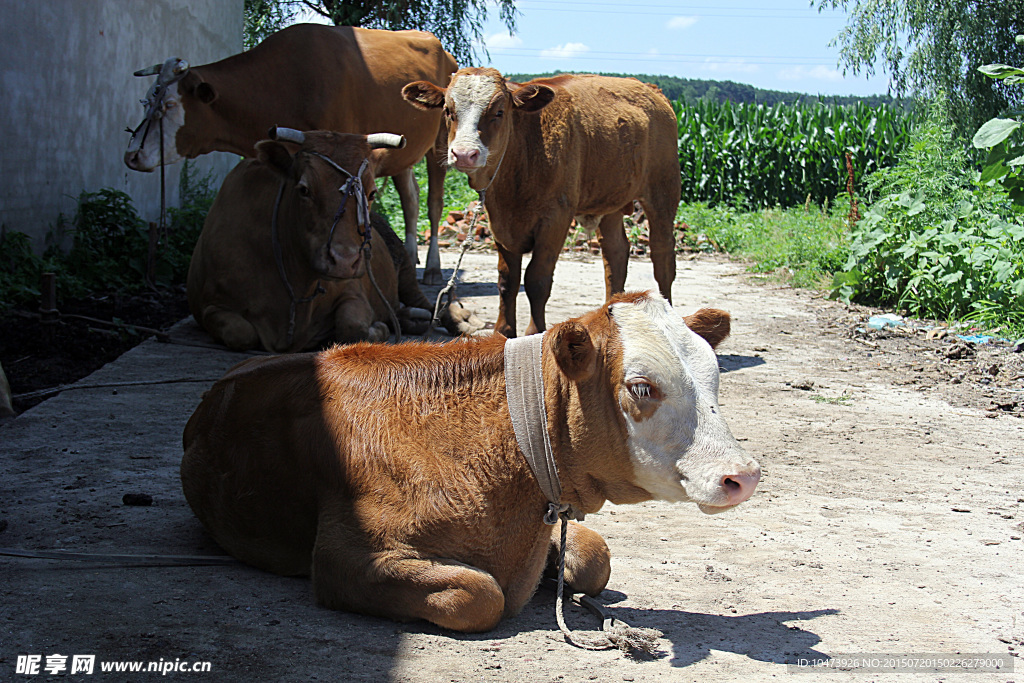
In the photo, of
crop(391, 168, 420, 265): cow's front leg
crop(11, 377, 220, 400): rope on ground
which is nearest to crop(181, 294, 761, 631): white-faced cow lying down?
crop(11, 377, 220, 400): rope on ground

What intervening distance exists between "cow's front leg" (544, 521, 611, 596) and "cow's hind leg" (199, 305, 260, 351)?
413 cm

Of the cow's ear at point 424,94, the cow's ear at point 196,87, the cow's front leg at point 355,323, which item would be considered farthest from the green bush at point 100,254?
the cow's ear at point 424,94

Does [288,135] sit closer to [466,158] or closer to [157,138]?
[466,158]

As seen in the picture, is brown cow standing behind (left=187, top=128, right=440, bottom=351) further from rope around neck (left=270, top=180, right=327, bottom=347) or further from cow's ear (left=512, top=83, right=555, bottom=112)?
cow's ear (left=512, top=83, right=555, bottom=112)

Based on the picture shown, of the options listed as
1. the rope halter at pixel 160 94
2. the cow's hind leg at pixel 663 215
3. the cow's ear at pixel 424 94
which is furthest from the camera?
the cow's hind leg at pixel 663 215

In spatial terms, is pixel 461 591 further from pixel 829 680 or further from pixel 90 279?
pixel 90 279

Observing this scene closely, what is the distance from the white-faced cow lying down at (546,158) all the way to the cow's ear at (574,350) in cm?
373

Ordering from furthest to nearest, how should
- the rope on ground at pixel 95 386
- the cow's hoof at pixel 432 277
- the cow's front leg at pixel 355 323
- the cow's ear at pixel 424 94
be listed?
the cow's hoof at pixel 432 277 → the cow's ear at pixel 424 94 → the cow's front leg at pixel 355 323 → the rope on ground at pixel 95 386

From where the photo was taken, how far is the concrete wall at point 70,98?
8586mm

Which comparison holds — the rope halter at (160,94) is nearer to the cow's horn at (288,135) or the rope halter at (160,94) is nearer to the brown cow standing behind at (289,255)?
the brown cow standing behind at (289,255)

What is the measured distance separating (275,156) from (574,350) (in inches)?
180

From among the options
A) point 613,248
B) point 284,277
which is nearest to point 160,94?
point 284,277

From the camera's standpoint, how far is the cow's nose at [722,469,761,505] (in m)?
2.71

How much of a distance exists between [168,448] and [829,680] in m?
3.47
